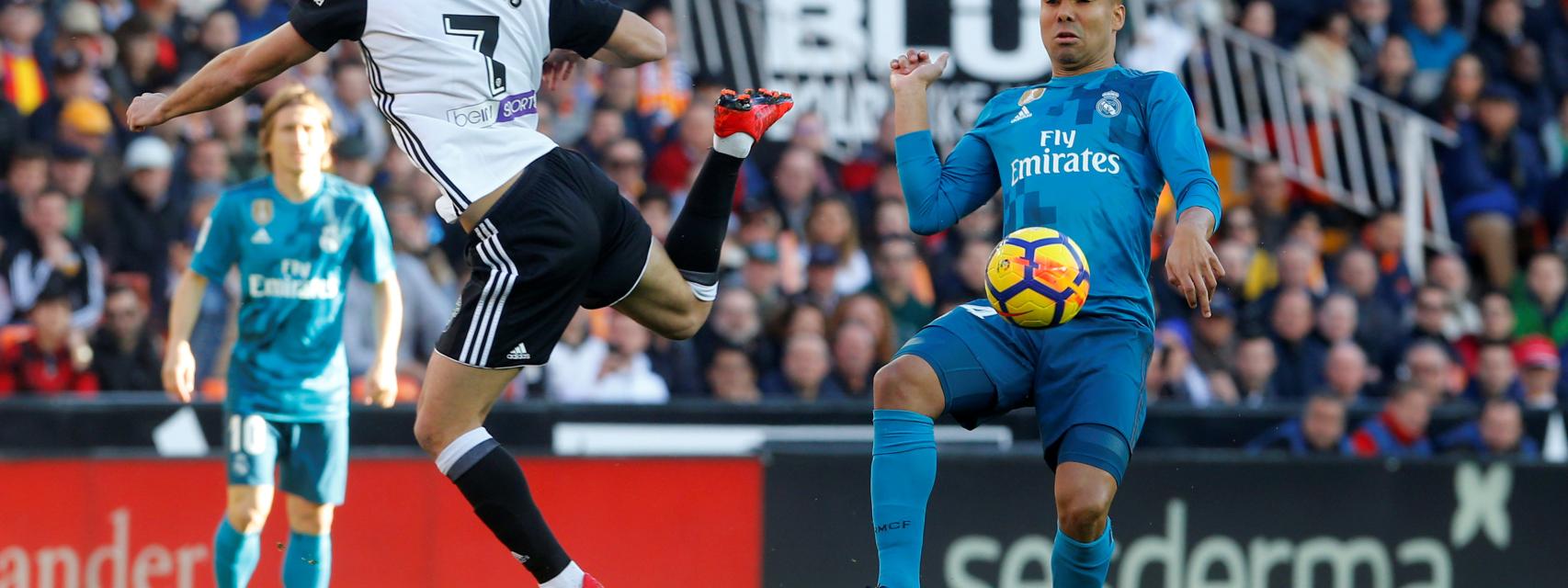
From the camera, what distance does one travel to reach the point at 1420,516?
9.02 m

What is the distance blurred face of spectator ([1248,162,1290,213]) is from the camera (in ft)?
42.8

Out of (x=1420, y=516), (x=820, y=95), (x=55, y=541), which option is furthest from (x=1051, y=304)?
(x=820, y=95)

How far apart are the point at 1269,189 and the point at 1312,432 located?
3457 millimetres

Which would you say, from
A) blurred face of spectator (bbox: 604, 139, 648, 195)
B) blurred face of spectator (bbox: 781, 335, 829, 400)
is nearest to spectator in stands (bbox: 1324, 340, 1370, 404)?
blurred face of spectator (bbox: 781, 335, 829, 400)

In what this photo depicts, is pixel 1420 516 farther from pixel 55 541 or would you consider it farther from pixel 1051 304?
pixel 55 541

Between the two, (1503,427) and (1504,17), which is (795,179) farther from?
(1504,17)

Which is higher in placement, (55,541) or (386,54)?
(386,54)

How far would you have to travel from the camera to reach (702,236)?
615 cm

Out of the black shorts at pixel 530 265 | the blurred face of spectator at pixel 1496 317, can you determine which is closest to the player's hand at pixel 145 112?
the black shorts at pixel 530 265

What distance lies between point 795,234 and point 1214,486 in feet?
12.4

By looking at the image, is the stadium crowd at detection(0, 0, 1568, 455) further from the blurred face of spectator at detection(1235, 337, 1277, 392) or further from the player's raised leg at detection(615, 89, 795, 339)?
the player's raised leg at detection(615, 89, 795, 339)

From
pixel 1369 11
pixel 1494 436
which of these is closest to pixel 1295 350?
pixel 1494 436

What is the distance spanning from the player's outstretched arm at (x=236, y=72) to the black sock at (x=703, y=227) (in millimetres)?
1300

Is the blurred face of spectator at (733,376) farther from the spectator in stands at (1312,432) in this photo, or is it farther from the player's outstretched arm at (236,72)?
the player's outstretched arm at (236,72)
